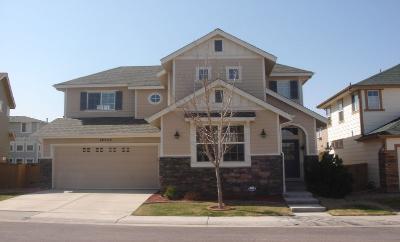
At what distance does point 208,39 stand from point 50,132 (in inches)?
388

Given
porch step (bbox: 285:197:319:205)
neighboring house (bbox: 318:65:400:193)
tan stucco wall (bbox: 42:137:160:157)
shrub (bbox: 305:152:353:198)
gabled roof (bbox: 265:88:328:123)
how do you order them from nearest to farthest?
porch step (bbox: 285:197:319:205), shrub (bbox: 305:152:353:198), neighboring house (bbox: 318:65:400:193), gabled roof (bbox: 265:88:328:123), tan stucco wall (bbox: 42:137:160:157)

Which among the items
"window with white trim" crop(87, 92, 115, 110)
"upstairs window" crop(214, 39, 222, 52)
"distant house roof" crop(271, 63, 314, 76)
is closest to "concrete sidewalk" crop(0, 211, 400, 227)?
"upstairs window" crop(214, 39, 222, 52)

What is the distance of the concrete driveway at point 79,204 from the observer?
1526 centimetres

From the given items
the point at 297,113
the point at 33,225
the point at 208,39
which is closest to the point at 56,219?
the point at 33,225

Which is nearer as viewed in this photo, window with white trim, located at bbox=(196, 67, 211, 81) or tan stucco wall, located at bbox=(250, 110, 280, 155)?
tan stucco wall, located at bbox=(250, 110, 280, 155)

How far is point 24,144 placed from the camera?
Result: 5331 cm

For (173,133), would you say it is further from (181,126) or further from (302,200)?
(302,200)

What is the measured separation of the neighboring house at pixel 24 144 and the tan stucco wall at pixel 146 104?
1232 inches

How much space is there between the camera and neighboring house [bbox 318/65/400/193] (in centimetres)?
2081

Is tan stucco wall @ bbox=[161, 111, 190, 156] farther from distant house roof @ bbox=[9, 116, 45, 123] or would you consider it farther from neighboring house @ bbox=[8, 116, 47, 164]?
distant house roof @ bbox=[9, 116, 45, 123]

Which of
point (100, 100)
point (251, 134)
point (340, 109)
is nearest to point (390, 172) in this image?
point (251, 134)

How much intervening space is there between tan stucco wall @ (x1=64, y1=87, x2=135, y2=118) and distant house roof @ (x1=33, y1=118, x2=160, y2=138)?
551 millimetres

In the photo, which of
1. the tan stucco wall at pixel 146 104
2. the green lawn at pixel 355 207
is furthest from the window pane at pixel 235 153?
the tan stucco wall at pixel 146 104

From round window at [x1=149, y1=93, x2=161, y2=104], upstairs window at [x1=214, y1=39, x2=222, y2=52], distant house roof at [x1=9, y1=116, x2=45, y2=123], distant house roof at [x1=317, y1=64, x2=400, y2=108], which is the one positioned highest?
upstairs window at [x1=214, y1=39, x2=222, y2=52]
